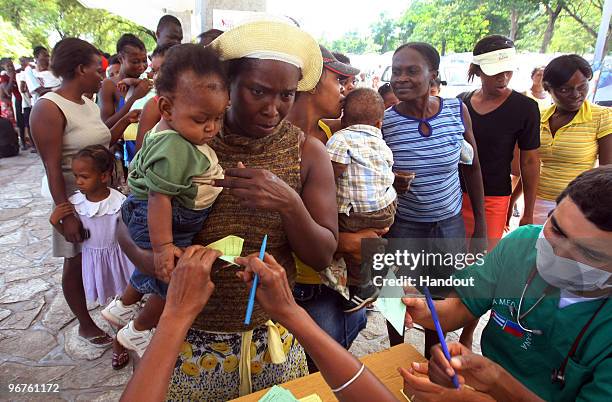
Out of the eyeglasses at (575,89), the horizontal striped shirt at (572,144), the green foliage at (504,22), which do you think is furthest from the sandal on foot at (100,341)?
the green foliage at (504,22)

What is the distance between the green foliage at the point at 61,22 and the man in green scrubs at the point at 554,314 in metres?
26.7

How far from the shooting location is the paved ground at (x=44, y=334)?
267 centimetres

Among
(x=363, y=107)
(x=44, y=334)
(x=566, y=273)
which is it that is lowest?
(x=44, y=334)

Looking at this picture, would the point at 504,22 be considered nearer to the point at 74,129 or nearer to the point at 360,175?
the point at 360,175

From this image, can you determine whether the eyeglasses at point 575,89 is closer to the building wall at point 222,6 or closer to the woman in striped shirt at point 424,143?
the woman in striped shirt at point 424,143

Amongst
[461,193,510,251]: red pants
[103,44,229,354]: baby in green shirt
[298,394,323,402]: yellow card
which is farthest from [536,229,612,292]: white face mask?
[461,193,510,251]: red pants

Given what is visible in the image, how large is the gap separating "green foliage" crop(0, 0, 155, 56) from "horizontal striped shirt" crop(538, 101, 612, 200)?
25.5m

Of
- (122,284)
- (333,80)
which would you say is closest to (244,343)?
(333,80)

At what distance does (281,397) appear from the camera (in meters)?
1.30

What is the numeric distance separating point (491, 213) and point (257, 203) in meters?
2.54

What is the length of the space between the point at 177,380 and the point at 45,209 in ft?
18.4

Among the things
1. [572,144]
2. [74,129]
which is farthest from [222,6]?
[572,144]

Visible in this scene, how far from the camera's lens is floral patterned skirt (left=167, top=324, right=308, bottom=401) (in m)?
1.43

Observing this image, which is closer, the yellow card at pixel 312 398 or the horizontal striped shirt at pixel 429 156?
the yellow card at pixel 312 398
